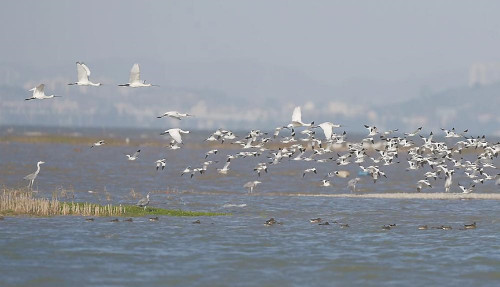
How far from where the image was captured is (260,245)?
114 feet

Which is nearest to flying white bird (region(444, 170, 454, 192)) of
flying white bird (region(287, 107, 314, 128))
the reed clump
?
flying white bird (region(287, 107, 314, 128))

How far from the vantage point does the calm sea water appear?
95.7ft

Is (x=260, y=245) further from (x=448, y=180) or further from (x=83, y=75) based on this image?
(x=448, y=180)

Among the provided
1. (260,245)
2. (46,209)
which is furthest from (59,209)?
(260,245)

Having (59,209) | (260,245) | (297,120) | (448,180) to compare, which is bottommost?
(260,245)

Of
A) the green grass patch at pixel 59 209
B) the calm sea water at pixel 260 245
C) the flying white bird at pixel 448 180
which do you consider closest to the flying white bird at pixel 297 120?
the calm sea water at pixel 260 245

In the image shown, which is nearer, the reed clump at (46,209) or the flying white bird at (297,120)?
the reed clump at (46,209)

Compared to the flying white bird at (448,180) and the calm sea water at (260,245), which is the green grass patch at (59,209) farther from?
the flying white bird at (448,180)

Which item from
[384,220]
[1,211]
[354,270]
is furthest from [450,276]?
[1,211]

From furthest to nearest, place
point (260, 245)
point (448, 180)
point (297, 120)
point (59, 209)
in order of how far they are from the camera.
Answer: point (448, 180)
point (297, 120)
point (59, 209)
point (260, 245)

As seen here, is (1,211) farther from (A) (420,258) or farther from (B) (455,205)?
(B) (455,205)

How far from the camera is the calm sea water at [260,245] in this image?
2916cm

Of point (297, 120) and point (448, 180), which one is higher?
point (297, 120)

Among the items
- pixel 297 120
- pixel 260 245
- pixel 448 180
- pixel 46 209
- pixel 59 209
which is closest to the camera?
pixel 260 245
